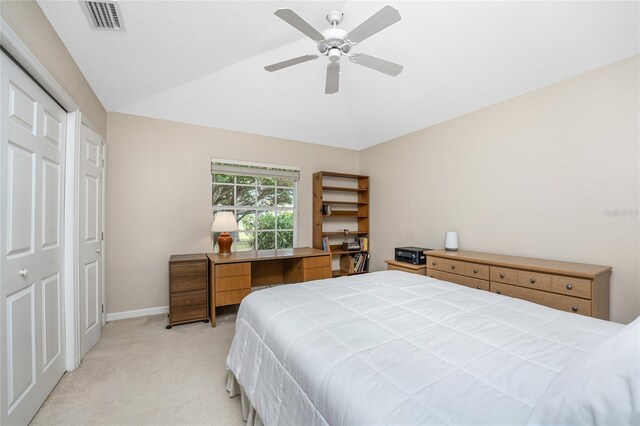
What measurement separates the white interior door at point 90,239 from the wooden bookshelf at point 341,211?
2.67 m

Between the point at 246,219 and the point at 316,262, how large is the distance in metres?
1.25

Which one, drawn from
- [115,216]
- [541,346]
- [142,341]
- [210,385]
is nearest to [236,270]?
[142,341]

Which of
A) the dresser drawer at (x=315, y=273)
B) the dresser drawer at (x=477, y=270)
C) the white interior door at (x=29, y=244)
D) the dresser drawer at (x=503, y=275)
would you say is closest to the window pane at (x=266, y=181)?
the dresser drawer at (x=315, y=273)

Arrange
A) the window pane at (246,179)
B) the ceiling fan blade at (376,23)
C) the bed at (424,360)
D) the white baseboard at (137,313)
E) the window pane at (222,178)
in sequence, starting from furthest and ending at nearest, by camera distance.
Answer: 1. the window pane at (246,179)
2. the window pane at (222,178)
3. the white baseboard at (137,313)
4. the ceiling fan blade at (376,23)
5. the bed at (424,360)

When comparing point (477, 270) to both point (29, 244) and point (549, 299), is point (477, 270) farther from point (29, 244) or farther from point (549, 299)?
point (29, 244)

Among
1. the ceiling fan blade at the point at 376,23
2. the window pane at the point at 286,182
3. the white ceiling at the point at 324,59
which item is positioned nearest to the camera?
the ceiling fan blade at the point at 376,23

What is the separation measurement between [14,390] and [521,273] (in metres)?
3.45

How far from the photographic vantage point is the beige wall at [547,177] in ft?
6.88

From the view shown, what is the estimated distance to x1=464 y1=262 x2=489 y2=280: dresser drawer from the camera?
2.54 m

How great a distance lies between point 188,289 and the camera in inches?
120

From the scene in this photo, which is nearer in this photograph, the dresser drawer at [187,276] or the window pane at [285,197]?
the dresser drawer at [187,276]

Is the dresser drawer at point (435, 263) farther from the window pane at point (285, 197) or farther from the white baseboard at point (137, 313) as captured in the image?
the white baseboard at point (137, 313)

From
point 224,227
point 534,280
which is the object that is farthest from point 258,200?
point 534,280

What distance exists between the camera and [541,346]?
106 centimetres
